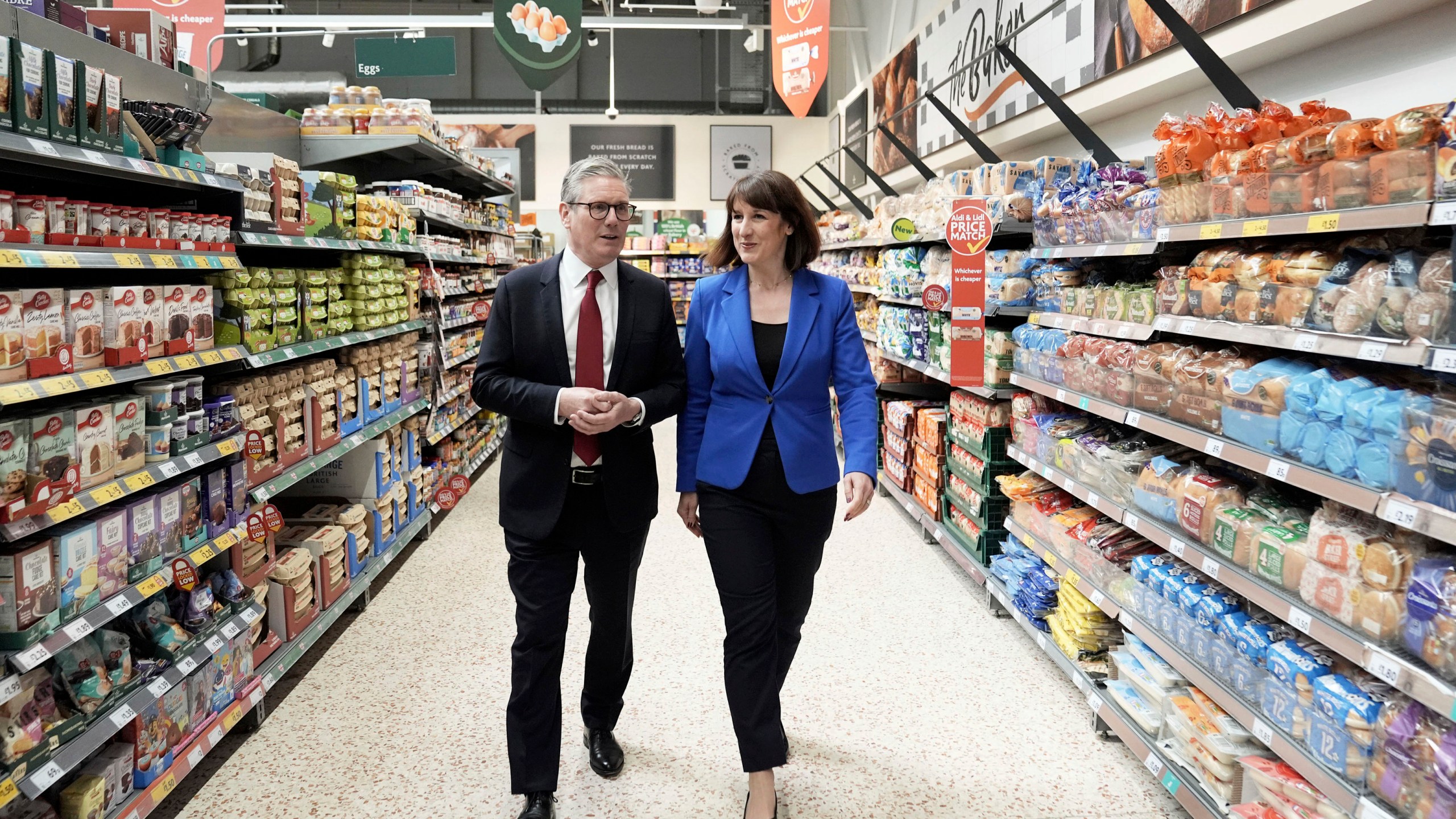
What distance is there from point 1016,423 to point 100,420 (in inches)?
132

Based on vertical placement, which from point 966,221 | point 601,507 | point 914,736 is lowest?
point 914,736

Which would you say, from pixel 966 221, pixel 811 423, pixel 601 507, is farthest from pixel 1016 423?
pixel 601 507

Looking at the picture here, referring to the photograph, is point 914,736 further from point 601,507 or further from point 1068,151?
point 1068,151

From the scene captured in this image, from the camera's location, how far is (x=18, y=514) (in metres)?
2.03

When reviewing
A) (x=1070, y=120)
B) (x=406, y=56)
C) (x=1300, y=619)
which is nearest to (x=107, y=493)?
(x=1300, y=619)

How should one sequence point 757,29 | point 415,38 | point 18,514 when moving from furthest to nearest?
point 757,29
point 415,38
point 18,514

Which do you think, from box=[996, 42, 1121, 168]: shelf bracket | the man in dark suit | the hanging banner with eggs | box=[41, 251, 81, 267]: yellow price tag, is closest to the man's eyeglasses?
the man in dark suit

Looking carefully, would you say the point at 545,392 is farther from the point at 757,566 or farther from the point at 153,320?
the point at 153,320

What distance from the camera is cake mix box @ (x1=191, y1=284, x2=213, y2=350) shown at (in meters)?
2.81

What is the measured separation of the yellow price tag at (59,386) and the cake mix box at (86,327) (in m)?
0.11

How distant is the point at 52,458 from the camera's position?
85.4 inches

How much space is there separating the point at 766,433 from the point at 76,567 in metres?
1.72

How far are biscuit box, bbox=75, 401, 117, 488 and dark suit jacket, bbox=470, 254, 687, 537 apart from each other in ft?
3.06

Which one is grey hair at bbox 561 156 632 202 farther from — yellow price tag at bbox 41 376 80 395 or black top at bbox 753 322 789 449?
yellow price tag at bbox 41 376 80 395
